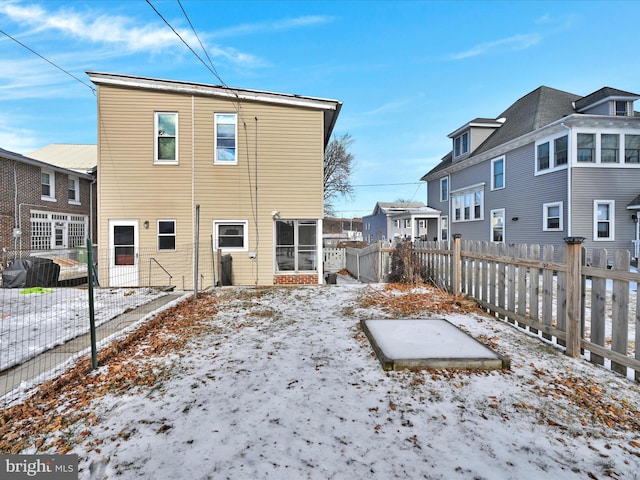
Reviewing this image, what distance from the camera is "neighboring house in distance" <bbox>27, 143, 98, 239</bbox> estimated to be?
19.9 m

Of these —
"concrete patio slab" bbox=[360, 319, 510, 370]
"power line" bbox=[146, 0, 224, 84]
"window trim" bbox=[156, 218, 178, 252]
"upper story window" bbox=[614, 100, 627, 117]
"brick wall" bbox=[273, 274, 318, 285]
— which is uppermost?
"upper story window" bbox=[614, 100, 627, 117]

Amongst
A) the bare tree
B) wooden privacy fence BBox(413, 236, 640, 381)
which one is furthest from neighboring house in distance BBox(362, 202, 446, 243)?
wooden privacy fence BBox(413, 236, 640, 381)

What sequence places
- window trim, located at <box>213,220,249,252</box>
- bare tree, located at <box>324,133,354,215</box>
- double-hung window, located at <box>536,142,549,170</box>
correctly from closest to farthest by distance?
window trim, located at <box>213,220,249,252</box>, double-hung window, located at <box>536,142,549,170</box>, bare tree, located at <box>324,133,354,215</box>

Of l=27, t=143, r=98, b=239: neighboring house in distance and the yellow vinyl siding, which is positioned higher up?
l=27, t=143, r=98, b=239: neighboring house in distance

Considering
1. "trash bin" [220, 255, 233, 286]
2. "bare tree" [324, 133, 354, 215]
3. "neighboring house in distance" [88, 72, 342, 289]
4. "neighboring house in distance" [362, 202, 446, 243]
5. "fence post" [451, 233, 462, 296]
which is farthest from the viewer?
"bare tree" [324, 133, 354, 215]

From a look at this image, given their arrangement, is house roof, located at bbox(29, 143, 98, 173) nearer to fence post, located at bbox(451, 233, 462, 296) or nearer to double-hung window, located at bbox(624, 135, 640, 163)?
fence post, located at bbox(451, 233, 462, 296)

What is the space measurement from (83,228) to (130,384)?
20.8m

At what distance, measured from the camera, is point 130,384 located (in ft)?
9.41

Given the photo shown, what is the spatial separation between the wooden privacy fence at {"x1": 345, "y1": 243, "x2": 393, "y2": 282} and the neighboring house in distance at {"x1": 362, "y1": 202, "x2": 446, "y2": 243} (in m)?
6.46

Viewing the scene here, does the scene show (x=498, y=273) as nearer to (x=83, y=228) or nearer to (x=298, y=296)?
(x=298, y=296)

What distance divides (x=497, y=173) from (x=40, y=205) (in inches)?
932

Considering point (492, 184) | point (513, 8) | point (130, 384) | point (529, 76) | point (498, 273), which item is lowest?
point (130, 384)

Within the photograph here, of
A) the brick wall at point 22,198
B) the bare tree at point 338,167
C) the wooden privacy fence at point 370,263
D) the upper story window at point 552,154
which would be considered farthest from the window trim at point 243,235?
the bare tree at point 338,167

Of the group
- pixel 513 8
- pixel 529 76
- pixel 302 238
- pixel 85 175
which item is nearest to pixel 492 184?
pixel 529 76
